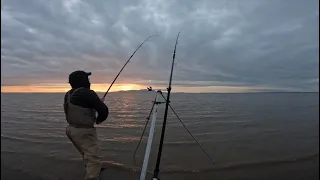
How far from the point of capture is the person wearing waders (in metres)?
4.36

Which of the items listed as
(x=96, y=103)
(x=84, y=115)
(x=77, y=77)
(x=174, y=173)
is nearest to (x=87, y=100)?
(x=96, y=103)

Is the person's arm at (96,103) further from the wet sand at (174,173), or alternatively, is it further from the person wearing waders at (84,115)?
the wet sand at (174,173)

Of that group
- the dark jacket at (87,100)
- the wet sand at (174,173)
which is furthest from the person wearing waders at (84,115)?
the wet sand at (174,173)

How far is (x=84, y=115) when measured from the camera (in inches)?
175

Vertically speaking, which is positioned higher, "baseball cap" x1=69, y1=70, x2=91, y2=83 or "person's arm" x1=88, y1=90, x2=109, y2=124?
"baseball cap" x1=69, y1=70, x2=91, y2=83

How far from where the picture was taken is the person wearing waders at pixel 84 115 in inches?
172

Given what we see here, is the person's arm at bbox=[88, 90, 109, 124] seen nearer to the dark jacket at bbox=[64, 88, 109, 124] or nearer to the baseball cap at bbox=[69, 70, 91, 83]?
the dark jacket at bbox=[64, 88, 109, 124]

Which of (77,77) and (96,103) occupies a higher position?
(77,77)

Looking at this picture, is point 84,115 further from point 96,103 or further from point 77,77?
point 77,77

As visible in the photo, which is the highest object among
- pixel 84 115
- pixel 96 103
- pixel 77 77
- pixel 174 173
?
pixel 77 77

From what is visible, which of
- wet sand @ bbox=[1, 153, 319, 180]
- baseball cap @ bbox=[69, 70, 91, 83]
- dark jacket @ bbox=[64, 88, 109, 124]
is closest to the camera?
dark jacket @ bbox=[64, 88, 109, 124]

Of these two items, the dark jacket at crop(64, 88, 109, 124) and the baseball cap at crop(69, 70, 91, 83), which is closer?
the dark jacket at crop(64, 88, 109, 124)

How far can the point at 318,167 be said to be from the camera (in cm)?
877

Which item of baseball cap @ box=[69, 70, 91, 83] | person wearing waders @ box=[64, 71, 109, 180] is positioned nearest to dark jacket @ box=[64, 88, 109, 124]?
person wearing waders @ box=[64, 71, 109, 180]
